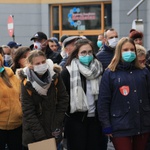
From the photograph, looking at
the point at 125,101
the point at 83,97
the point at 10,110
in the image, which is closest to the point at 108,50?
the point at 83,97

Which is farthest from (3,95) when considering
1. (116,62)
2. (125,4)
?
(125,4)

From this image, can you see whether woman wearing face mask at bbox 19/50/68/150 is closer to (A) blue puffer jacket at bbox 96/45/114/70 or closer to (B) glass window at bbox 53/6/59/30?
(A) blue puffer jacket at bbox 96/45/114/70

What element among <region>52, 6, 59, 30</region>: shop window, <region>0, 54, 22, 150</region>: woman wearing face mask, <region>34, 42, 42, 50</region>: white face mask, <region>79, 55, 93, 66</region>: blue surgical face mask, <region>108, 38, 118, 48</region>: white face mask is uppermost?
<region>52, 6, 59, 30</region>: shop window

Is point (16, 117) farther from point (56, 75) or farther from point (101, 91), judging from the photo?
point (101, 91)

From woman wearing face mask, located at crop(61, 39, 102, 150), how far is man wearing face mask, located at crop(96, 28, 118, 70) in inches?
18.7

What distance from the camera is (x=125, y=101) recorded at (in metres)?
4.60

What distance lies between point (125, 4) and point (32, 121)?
12730mm

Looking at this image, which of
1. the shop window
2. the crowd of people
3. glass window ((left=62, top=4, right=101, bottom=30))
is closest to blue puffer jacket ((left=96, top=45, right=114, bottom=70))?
the crowd of people

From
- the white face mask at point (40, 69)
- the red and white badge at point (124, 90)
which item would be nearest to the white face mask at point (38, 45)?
the white face mask at point (40, 69)

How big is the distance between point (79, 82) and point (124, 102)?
65 cm

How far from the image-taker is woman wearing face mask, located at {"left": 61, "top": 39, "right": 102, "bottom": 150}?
4.85 metres

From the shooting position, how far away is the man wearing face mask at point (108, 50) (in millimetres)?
5479

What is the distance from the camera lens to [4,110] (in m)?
4.85

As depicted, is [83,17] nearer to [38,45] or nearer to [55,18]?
[55,18]
